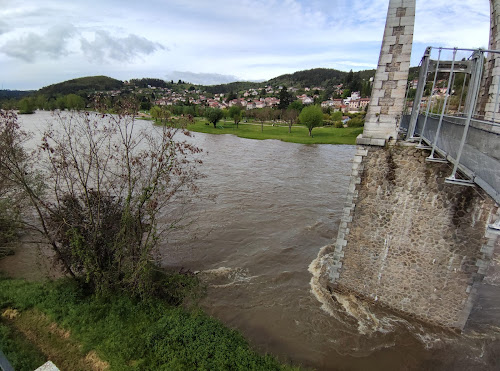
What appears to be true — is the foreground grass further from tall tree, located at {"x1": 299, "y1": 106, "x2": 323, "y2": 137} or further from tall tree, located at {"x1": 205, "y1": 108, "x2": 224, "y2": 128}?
tall tree, located at {"x1": 205, "y1": 108, "x2": 224, "y2": 128}

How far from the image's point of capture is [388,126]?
7320 millimetres

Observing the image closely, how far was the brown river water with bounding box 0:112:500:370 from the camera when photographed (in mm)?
7457

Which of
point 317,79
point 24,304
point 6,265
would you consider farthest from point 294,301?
point 317,79

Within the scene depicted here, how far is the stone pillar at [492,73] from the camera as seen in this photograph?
800 cm

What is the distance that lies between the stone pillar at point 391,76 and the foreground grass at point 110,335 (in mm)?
5995

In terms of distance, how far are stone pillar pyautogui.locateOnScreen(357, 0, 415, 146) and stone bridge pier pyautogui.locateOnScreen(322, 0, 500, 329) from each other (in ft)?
0.07

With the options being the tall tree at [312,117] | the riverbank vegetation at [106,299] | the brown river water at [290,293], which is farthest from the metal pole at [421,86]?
the tall tree at [312,117]

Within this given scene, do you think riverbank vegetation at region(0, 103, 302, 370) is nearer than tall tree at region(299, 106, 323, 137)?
Yes

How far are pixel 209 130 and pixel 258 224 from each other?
42.7m

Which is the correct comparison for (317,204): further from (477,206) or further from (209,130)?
(209,130)

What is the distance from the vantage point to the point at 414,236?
299 inches

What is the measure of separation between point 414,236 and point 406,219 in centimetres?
49

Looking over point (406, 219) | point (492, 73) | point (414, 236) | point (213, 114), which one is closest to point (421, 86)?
point (492, 73)

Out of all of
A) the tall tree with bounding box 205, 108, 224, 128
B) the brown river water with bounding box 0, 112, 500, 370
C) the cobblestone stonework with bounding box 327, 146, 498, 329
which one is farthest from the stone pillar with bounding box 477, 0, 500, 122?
the tall tree with bounding box 205, 108, 224, 128
